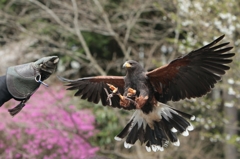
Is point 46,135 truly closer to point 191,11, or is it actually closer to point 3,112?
point 3,112

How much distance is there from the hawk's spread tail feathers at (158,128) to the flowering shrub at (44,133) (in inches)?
143

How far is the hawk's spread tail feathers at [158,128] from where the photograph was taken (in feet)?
7.63

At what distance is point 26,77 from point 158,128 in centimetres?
103

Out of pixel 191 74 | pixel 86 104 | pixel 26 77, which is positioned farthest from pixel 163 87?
pixel 86 104

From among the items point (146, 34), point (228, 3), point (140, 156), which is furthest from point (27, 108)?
point (228, 3)

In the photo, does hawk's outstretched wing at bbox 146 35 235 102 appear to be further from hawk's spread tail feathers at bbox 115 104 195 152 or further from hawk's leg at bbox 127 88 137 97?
hawk's leg at bbox 127 88 137 97

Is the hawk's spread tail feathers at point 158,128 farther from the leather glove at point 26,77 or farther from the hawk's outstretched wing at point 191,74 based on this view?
the leather glove at point 26,77

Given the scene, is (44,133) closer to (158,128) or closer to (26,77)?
(158,128)

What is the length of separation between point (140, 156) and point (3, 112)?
2.29 metres

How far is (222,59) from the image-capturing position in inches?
85.7

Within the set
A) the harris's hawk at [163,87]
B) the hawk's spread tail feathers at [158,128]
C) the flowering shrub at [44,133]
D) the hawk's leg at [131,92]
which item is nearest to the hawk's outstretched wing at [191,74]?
the harris's hawk at [163,87]

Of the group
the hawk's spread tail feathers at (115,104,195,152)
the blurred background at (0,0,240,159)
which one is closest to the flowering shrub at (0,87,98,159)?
the blurred background at (0,0,240,159)

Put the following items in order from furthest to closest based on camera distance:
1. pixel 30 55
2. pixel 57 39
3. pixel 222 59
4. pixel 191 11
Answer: pixel 57 39
pixel 30 55
pixel 191 11
pixel 222 59

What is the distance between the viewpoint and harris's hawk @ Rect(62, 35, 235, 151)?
218cm
